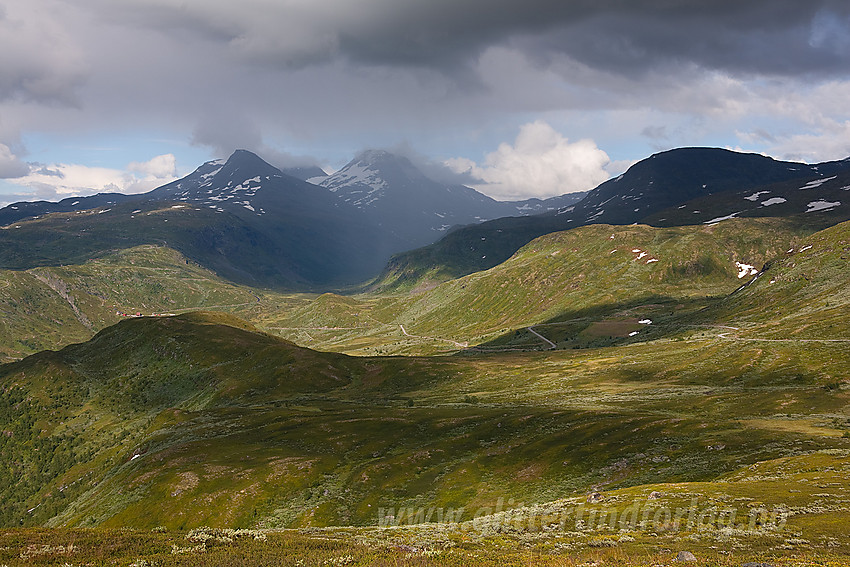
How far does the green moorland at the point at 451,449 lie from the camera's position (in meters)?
32.6

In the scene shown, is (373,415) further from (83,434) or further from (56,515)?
(83,434)

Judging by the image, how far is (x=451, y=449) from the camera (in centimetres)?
8325

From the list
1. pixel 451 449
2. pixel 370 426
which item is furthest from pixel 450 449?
pixel 370 426

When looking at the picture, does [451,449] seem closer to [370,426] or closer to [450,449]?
[450,449]

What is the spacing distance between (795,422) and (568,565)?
63.3m

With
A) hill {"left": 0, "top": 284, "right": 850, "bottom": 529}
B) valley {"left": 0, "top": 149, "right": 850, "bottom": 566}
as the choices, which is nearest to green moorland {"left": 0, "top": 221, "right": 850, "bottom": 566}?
valley {"left": 0, "top": 149, "right": 850, "bottom": 566}

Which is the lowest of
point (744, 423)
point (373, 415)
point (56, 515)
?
point (56, 515)

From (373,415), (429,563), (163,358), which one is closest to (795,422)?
(429,563)

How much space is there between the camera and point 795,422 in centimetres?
6775

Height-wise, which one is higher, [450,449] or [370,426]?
[450,449]

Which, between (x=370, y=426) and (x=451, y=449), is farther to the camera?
(x=370, y=426)

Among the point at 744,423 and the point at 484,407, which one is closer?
the point at 744,423

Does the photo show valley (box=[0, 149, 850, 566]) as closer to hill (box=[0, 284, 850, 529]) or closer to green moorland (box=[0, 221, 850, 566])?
green moorland (box=[0, 221, 850, 566])

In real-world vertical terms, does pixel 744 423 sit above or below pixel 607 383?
above
